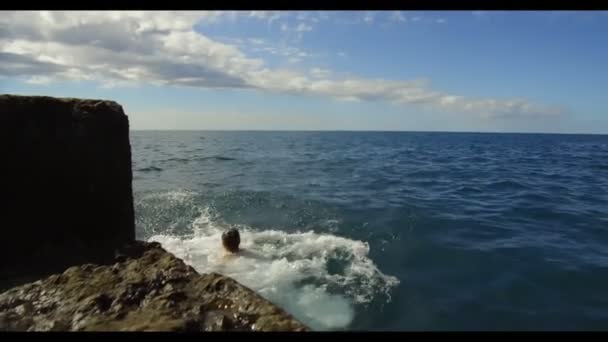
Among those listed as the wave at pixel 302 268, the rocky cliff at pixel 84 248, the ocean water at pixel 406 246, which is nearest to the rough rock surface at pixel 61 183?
the rocky cliff at pixel 84 248

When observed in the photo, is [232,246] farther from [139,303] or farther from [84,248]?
[139,303]

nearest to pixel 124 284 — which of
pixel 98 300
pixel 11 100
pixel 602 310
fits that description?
pixel 98 300

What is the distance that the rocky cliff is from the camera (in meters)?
3.74

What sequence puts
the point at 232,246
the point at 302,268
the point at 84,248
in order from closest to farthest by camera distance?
the point at 84,248
the point at 302,268
the point at 232,246

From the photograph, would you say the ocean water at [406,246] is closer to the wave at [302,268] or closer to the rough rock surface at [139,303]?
A: the wave at [302,268]

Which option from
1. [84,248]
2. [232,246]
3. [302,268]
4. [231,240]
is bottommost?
[302,268]

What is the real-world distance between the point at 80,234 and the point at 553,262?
12944 millimetres

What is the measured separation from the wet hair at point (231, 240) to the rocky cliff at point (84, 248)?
4.22 metres

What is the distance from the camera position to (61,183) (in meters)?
6.86

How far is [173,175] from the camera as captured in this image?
29.3m

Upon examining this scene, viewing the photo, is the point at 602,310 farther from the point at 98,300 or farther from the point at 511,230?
the point at 98,300

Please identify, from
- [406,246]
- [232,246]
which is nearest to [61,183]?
[232,246]

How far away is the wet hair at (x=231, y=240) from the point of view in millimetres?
11859

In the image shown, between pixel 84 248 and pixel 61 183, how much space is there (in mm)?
1316
